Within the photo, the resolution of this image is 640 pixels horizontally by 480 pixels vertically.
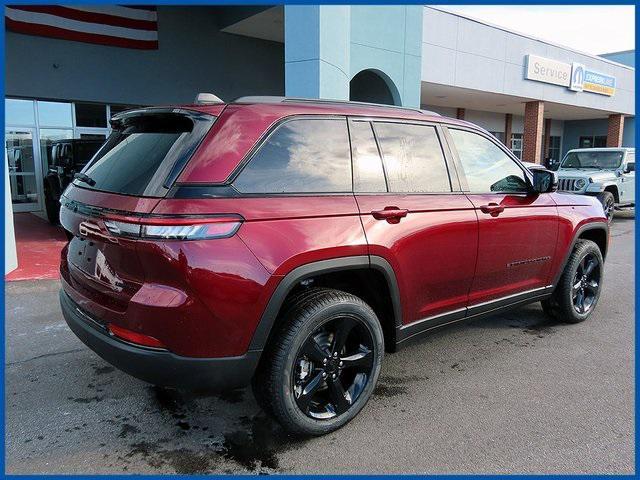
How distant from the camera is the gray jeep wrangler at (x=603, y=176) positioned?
38.2 feet

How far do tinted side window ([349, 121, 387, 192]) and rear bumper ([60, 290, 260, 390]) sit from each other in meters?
1.23

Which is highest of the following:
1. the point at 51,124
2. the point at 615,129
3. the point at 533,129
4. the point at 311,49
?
the point at 311,49

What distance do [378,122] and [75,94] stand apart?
11.7 meters

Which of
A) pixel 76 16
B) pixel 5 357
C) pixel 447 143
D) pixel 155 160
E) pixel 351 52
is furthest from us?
pixel 76 16

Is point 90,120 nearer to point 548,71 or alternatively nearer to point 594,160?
point 594,160

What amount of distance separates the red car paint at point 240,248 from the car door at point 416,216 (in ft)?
0.03

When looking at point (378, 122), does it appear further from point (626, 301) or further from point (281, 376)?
point (626, 301)

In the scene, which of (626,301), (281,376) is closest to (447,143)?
(281,376)

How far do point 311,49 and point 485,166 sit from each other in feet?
17.6

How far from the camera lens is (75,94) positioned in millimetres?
12445

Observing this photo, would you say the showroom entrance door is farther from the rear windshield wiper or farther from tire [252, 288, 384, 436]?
tire [252, 288, 384, 436]

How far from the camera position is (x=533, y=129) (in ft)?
67.1

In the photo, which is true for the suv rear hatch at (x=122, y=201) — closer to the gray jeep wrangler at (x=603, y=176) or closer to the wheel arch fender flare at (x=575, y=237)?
the wheel arch fender flare at (x=575, y=237)

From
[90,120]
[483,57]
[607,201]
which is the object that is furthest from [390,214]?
[483,57]
